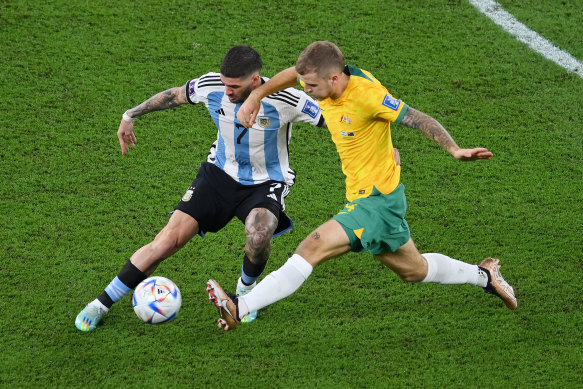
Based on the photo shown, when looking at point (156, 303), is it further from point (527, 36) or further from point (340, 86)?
point (527, 36)

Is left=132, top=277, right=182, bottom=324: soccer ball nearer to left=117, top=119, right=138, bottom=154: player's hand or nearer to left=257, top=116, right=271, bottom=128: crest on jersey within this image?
left=117, top=119, right=138, bottom=154: player's hand

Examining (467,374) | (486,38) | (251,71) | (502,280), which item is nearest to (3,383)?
(251,71)

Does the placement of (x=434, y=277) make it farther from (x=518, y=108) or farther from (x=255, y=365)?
(x=518, y=108)

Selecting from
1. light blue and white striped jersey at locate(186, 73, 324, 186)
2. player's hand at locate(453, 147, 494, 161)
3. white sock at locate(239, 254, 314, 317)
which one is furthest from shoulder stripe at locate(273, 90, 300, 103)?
player's hand at locate(453, 147, 494, 161)

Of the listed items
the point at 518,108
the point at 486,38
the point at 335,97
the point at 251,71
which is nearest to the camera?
the point at 335,97

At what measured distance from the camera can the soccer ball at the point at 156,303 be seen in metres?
5.23

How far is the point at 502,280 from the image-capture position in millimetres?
5754

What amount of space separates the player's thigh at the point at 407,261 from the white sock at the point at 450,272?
0.21ft

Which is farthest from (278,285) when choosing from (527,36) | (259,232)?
(527,36)

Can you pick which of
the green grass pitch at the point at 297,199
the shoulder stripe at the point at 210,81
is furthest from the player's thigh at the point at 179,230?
the shoulder stripe at the point at 210,81

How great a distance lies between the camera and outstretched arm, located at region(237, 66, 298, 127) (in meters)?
5.16

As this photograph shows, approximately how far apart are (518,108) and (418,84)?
1.00m

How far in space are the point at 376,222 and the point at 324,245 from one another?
382 millimetres

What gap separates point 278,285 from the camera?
4910 mm
